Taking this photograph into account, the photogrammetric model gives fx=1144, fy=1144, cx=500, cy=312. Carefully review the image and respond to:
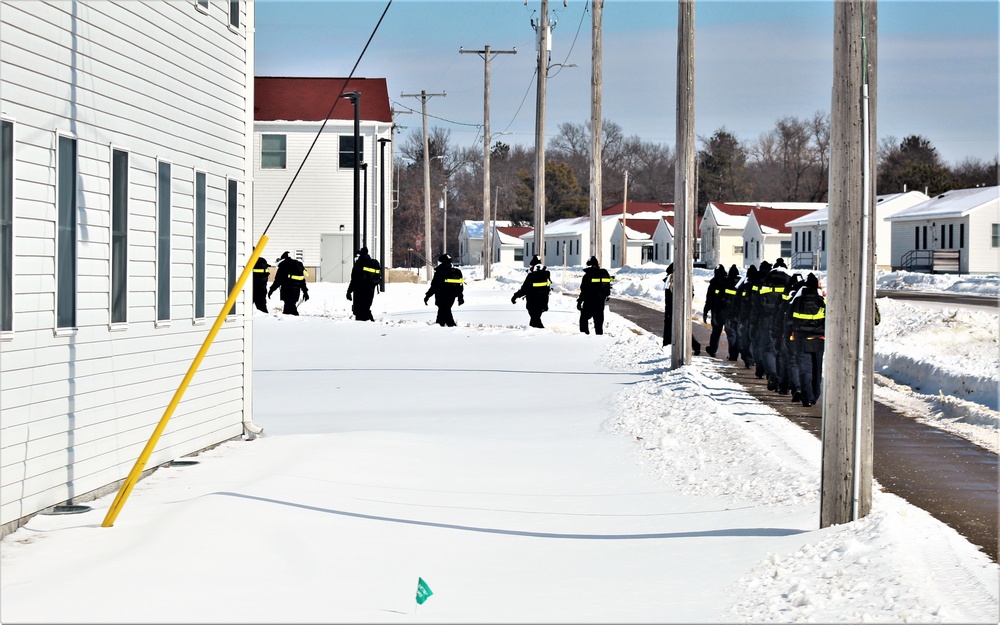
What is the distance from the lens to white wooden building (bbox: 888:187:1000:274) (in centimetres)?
5934

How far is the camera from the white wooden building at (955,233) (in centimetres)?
5934

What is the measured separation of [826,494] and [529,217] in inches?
4414

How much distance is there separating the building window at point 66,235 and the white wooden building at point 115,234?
16mm

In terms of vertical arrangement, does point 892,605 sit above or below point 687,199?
below

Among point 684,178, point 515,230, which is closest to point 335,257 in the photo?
point 684,178

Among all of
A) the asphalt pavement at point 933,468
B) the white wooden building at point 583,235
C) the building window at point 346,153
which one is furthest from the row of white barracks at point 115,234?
the white wooden building at point 583,235

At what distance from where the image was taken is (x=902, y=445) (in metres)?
12.2

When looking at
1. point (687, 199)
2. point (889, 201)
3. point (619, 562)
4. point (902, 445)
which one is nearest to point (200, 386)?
point (619, 562)

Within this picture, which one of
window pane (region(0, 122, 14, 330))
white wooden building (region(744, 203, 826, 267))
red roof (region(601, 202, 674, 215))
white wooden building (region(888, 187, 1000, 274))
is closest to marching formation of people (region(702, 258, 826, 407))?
window pane (region(0, 122, 14, 330))

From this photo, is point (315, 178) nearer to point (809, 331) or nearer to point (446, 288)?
point (446, 288)

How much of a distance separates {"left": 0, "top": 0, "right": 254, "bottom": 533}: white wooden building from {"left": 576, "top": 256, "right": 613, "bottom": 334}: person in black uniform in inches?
479

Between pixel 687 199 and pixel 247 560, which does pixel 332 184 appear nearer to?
pixel 687 199

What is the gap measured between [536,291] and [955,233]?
140ft

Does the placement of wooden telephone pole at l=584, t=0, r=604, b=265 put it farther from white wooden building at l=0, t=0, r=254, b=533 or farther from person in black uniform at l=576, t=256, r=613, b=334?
white wooden building at l=0, t=0, r=254, b=533
